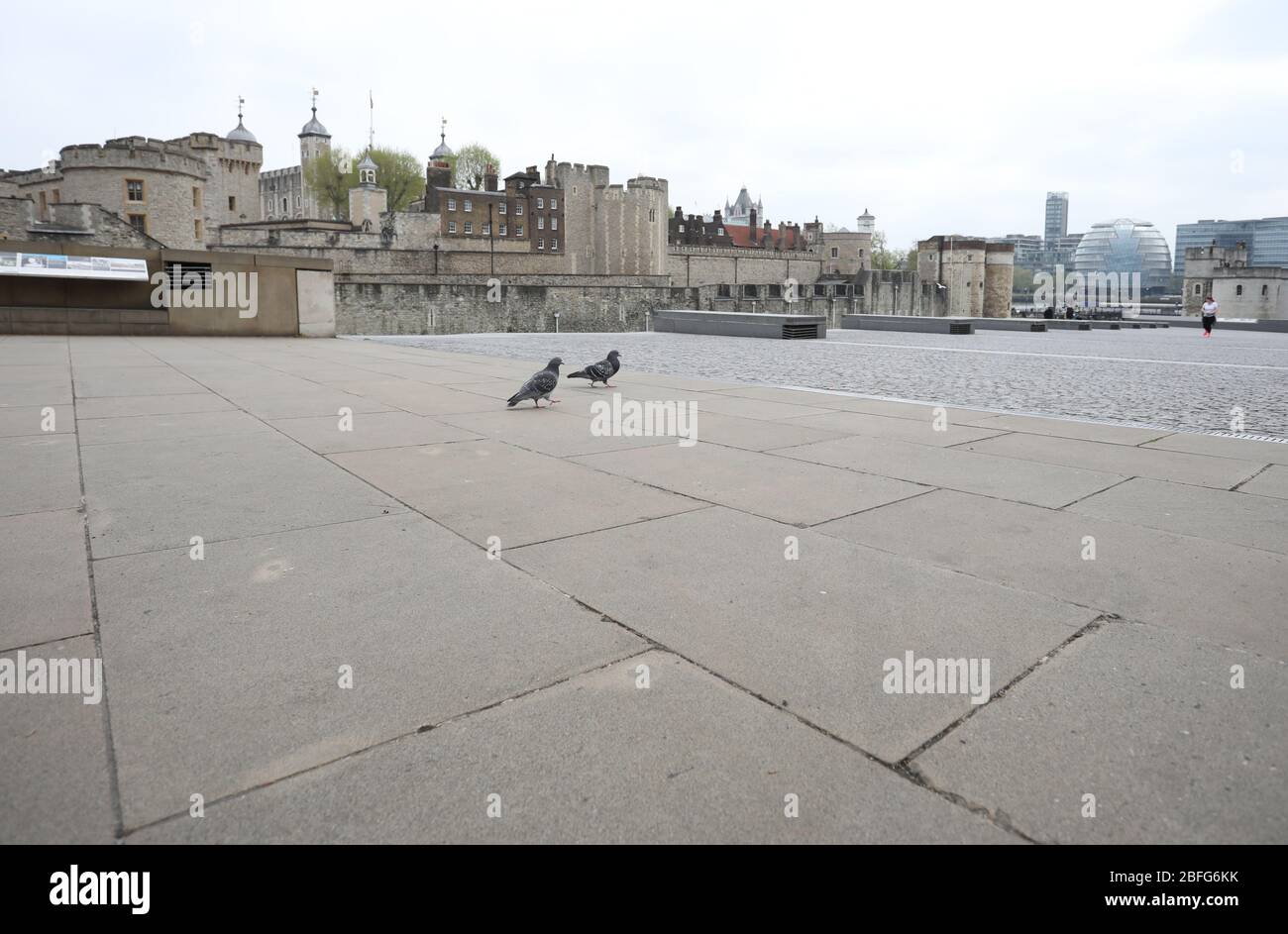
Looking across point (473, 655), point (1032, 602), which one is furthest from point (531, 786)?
point (1032, 602)

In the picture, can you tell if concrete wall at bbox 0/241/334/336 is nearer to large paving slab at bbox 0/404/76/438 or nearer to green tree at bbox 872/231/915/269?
large paving slab at bbox 0/404/76/438

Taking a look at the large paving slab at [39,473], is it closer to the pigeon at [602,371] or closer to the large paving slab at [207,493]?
the large paving slab at [207,493]

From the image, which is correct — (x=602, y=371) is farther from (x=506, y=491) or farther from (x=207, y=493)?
(x=207, y=493)

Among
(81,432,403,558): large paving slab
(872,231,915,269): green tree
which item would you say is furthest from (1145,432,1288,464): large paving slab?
(872,231,915,269): green tree

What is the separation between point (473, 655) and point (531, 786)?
0.80 metres

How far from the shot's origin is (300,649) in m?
2.86

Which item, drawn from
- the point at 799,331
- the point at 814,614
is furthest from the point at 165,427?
the point at 799,331

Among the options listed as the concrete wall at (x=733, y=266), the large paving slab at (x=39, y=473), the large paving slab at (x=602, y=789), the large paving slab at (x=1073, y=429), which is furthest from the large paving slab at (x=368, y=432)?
the concrete wall at (x=733, y=266)

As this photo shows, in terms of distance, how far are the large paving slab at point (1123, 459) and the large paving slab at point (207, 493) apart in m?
4.58

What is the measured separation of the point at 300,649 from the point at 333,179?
275 feet

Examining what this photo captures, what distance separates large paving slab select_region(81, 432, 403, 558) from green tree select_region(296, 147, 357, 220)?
261 feet

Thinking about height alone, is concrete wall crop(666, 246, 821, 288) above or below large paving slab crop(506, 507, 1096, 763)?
above

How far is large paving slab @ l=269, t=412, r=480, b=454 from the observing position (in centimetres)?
655

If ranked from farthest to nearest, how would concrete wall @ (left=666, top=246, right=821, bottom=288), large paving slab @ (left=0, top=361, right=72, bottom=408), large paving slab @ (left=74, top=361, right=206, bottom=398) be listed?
concrete wall @ (left=666, top=246, right=821, bottom=288) < large paving slab @ (left=74, top=361, right=206, bottom=398) < large paving slab @ (left=0, top=361, right=72, bottom=408)
